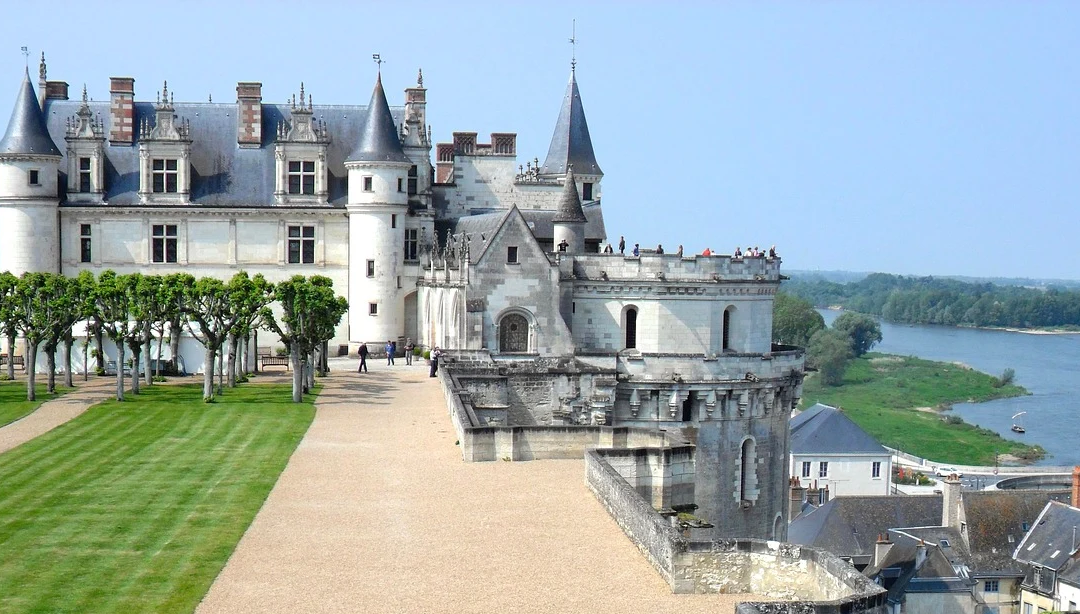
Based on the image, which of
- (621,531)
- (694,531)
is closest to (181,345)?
(694,531)

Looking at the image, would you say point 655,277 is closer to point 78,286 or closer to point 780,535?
point 780,535

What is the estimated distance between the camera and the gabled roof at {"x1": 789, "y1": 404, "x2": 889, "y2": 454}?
202ft

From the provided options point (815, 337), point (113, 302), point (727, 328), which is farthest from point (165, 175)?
point (815, 337)

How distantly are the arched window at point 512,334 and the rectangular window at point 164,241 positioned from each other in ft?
47.4

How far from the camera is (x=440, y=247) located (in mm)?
43219

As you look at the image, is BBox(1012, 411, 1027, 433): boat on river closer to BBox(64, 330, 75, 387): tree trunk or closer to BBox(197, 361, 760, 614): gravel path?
BBox(64, 330, 75, 387): tree trunk

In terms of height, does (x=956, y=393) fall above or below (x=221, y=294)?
below

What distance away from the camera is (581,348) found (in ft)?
118

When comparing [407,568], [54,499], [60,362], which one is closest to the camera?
[407,568]

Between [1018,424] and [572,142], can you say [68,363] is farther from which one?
[1018,424]

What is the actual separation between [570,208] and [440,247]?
712 centimetres

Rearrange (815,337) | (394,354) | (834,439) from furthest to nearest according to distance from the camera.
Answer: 1. (815,337)
2. (834,439)
3. (394,354)

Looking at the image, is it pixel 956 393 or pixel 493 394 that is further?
pixel 956 393

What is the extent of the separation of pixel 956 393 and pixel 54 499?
9853 cm
